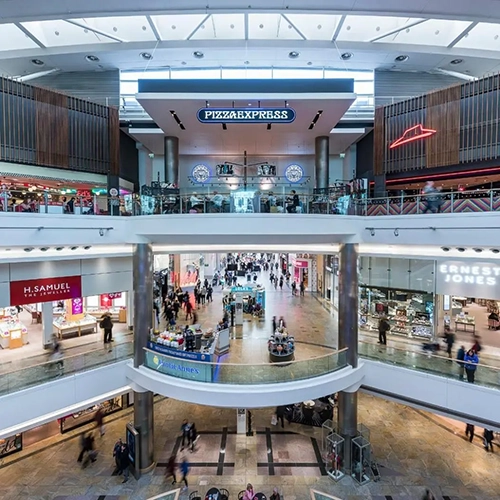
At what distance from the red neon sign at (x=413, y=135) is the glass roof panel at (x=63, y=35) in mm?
13904

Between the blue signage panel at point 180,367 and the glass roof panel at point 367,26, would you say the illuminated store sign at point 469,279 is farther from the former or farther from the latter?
the glass roof panel at point 367,26

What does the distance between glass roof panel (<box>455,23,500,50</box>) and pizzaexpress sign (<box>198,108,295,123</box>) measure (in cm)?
1024

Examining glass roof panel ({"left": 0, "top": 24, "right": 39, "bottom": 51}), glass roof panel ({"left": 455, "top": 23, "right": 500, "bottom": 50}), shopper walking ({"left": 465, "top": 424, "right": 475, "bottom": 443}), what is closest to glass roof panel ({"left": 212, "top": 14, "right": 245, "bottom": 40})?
glass roof panel ({"left": 0, "top": 24, "right": 39, "bottom": 51})

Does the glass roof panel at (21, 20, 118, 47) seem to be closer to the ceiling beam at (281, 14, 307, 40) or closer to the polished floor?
the ceiling beam at (281, 14, 307, 40)

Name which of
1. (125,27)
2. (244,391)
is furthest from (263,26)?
(244,391)

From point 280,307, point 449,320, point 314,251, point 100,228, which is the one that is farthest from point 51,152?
point 449,320

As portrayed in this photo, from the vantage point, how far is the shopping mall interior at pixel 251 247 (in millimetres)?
8812

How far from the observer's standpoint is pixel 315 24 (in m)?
13.9

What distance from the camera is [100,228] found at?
9.33 m

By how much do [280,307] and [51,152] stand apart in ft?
46.4

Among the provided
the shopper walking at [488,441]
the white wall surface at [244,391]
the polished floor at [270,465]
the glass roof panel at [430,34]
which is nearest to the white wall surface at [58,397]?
the white wall surface at [244,391]

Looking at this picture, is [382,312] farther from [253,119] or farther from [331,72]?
[331,72]

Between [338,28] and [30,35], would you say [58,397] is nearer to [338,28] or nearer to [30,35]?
[30,35]

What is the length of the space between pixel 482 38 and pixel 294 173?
402 inches
